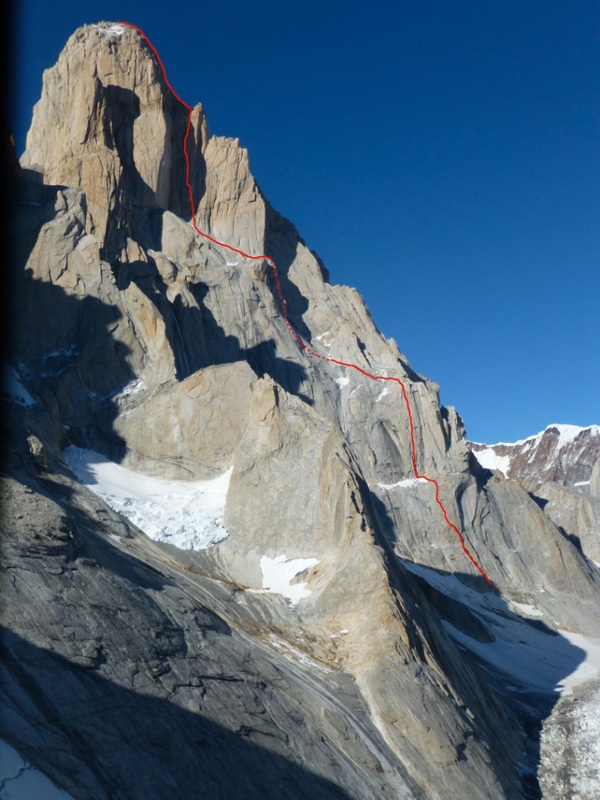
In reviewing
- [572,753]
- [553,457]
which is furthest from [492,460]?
[572,753]

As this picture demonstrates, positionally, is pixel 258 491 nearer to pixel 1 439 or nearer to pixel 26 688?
pixel 1 439

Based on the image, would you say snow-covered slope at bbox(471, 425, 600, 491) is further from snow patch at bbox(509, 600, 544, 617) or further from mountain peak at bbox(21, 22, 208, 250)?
mountain peak at bbox(21, 22, 208, 250)

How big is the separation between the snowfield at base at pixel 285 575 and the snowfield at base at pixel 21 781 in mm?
16436

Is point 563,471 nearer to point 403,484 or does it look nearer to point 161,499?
point 403,484

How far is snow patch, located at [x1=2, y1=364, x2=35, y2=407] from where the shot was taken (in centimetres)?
3203

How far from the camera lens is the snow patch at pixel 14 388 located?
105 ft

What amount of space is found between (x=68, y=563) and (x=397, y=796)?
1005 cm

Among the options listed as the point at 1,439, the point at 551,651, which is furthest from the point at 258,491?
the point at 551,651

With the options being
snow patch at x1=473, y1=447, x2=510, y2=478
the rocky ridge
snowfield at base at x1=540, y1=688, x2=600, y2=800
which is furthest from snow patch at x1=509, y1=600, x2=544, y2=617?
snow patch at x1=473, y1=447, x2=510, y2=478

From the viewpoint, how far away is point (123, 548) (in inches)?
932

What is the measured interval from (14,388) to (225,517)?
11516mm

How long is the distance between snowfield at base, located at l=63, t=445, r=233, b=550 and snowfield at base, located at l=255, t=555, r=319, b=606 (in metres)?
2.79

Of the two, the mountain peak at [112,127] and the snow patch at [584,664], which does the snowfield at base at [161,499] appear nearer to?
the snow patch at [584,664]

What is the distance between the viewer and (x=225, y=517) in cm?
3183
